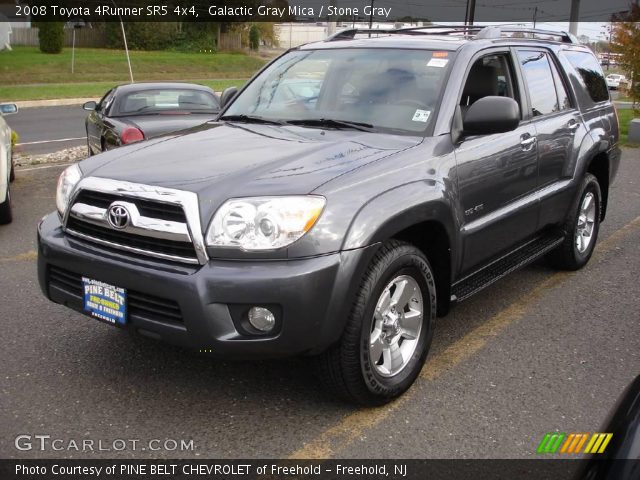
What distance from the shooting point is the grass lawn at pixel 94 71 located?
28.3m

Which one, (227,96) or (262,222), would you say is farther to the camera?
(227,96)

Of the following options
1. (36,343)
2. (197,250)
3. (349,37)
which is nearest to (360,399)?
(197,250)

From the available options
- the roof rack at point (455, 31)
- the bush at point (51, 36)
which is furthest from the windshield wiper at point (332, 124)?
the bush at point (51, 36)

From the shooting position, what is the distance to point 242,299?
2957mm

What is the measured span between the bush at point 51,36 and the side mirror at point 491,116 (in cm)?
4083

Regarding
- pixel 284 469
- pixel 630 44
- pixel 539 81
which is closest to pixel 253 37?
pixel 630 44

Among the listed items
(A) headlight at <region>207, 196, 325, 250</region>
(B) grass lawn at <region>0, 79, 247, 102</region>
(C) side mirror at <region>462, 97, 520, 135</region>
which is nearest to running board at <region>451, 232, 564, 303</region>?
(C) side mirror at <region>462, 97, 520, 135</region>

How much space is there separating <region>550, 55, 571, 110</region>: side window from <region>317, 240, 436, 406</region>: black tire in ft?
7.74

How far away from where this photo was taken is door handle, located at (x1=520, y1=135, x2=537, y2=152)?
4489mm

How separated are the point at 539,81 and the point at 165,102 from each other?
5.71 meters

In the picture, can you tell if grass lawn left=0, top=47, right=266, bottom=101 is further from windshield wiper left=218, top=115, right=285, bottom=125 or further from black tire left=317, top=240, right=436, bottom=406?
black tire left=317, top=240, right=436, bottom=406

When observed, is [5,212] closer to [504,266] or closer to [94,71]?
[504,266]

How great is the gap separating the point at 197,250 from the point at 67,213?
0.95 metres

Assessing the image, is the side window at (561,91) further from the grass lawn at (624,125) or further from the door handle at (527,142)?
the grass lawn at (624,125)
